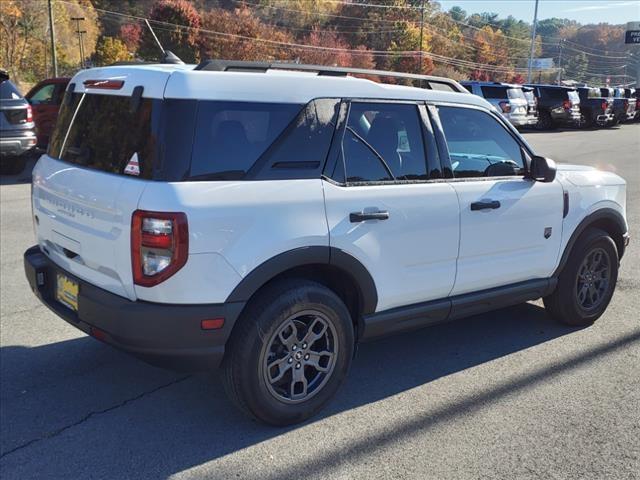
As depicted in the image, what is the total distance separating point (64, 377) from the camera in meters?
3.97

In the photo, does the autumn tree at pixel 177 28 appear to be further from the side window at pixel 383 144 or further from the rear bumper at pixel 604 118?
the side window at pixel 383 144

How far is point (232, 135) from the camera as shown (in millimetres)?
3139

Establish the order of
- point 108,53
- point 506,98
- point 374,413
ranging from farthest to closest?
point 108,53 → point 506,98 → point 374,413

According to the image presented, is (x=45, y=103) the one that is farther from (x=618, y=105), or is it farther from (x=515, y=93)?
(x=618, y=105)

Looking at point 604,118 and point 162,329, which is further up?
point 162,329

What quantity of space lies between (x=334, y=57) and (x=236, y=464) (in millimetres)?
71571

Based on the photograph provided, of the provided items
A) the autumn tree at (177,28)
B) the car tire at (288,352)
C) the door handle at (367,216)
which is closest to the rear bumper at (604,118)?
the door handle at (367,216)

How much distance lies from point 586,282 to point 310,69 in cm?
282

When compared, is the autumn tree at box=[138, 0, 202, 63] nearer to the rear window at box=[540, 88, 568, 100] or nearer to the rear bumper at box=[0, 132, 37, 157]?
the rear window at box=[540, 88, 568, 100]

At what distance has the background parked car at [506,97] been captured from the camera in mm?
23781

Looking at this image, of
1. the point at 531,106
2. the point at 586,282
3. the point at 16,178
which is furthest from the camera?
the point at 531,106

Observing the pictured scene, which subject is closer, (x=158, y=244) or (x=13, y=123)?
(x=158, y=244)

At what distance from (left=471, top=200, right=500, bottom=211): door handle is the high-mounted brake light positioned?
221 cm

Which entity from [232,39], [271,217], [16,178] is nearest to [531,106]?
[16,178]
